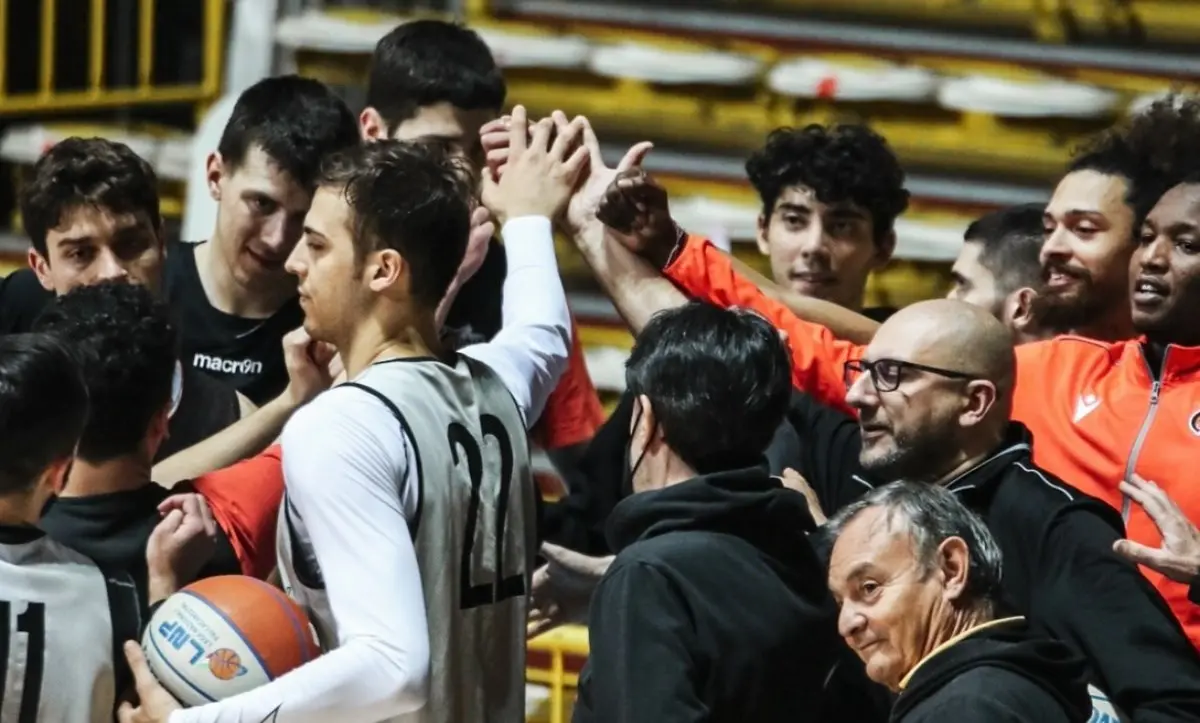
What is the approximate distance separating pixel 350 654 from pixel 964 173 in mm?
4959

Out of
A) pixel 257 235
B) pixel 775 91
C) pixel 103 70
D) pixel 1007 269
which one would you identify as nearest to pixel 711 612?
pixel 257 235

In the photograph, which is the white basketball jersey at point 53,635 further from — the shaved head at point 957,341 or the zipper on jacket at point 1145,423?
the zipper on jacket at point 1145,423

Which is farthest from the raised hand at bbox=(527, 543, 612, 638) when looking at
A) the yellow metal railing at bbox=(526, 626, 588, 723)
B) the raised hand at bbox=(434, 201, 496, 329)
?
the yellow metal railing at bbox=(526, 626, 588, 723)

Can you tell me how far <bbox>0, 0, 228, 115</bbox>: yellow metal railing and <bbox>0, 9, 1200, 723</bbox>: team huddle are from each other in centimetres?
343

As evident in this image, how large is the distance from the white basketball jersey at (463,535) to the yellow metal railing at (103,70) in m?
5.06

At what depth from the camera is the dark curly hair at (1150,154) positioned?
5133 millimetres

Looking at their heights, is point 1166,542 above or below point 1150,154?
below

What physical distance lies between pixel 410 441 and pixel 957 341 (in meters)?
1.38

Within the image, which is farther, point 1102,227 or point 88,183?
point 1102,227

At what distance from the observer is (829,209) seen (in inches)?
228

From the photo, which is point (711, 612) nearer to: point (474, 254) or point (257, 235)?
point (474, 254)

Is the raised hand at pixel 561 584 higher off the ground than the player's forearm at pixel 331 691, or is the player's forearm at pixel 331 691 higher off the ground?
the player's forearm at pixel 331 691

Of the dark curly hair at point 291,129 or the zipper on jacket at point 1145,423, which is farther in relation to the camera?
the dark curly hair at point 291,129

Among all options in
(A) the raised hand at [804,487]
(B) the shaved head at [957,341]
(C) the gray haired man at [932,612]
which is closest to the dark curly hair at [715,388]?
(C) the gray haired man at [932,612]
